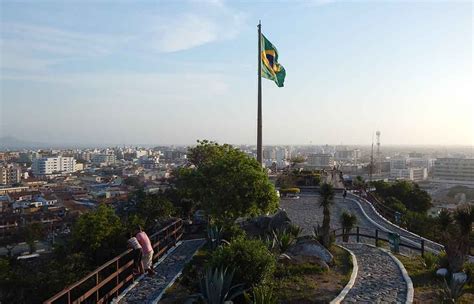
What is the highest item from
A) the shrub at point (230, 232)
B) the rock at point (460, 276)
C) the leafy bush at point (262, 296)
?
the leafy bush at point (262, 296)

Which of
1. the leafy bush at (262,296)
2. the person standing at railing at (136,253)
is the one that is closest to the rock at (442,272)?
the leafy bush at (262,296)

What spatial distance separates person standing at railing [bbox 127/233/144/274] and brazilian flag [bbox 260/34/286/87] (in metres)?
12.7

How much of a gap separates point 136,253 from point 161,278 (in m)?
0.84

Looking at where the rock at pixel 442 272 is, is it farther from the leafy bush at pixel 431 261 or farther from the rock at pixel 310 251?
the rock at pixel 310 251

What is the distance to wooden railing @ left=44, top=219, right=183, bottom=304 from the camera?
7371mm

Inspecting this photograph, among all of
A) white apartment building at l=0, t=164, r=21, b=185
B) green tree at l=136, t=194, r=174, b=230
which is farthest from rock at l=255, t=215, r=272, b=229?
white apartment building at l=0, t=164, r=21, b=185

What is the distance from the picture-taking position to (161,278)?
32.8 ft

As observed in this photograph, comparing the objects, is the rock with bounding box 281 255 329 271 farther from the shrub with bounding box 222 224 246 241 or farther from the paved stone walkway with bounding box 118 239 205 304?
the paved stone walkway with bounding box 118 239 205 304

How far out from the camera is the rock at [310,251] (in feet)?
34.4

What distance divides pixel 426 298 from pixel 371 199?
19.1 meters

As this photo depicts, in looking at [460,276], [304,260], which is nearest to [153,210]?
[304,260]

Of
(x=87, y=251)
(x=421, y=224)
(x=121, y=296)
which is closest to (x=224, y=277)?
(x=121, y=296)

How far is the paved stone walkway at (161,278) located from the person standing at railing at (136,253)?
0.27m

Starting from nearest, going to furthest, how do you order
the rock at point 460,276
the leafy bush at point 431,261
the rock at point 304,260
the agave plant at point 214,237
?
1. the rock at point 460,276
2. the rock at point 304,260
3. the leafy bush at point 431,261
4. the agave plant at point 214,237
